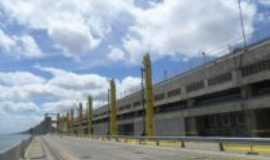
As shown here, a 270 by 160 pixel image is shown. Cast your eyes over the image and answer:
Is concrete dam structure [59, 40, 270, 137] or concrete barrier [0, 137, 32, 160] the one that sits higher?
concrete dam structure [59, 40, 270, 137]

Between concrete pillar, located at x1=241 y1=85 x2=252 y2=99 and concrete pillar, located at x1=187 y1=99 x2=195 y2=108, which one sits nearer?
concrete pillar, located at x1=241 y1=85 x2=252 y2=99

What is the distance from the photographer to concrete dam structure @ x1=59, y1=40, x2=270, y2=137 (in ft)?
152

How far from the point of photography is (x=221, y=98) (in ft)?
187

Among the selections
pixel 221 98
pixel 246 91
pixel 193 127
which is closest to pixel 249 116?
pixel 246 91

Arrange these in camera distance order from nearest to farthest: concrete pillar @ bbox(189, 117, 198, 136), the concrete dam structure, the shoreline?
the shoreline < the concrete dam structure < concrete pillar @ bbox(189, 117, 198, 136)

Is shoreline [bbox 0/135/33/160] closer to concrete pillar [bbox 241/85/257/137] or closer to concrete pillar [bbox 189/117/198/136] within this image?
concrete pillar [bbox 241/85/257/137]

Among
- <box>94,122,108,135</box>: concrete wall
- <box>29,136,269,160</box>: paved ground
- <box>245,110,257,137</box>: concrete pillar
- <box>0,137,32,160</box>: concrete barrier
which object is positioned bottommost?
<box>29,136,269,160</box>: paved ground

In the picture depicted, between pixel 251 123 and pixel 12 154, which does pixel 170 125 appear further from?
pixel 12 154

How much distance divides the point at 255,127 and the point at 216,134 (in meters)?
14.4

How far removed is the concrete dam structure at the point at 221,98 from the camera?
152 feet

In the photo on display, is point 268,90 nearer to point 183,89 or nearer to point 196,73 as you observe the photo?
point 196,73

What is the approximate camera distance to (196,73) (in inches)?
2384

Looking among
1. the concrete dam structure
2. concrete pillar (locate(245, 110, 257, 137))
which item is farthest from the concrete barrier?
concrete pillar (locate(245, 110, 257, 137))

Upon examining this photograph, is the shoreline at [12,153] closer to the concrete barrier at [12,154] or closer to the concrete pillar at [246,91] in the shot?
the concrete barrier at [12,154]
